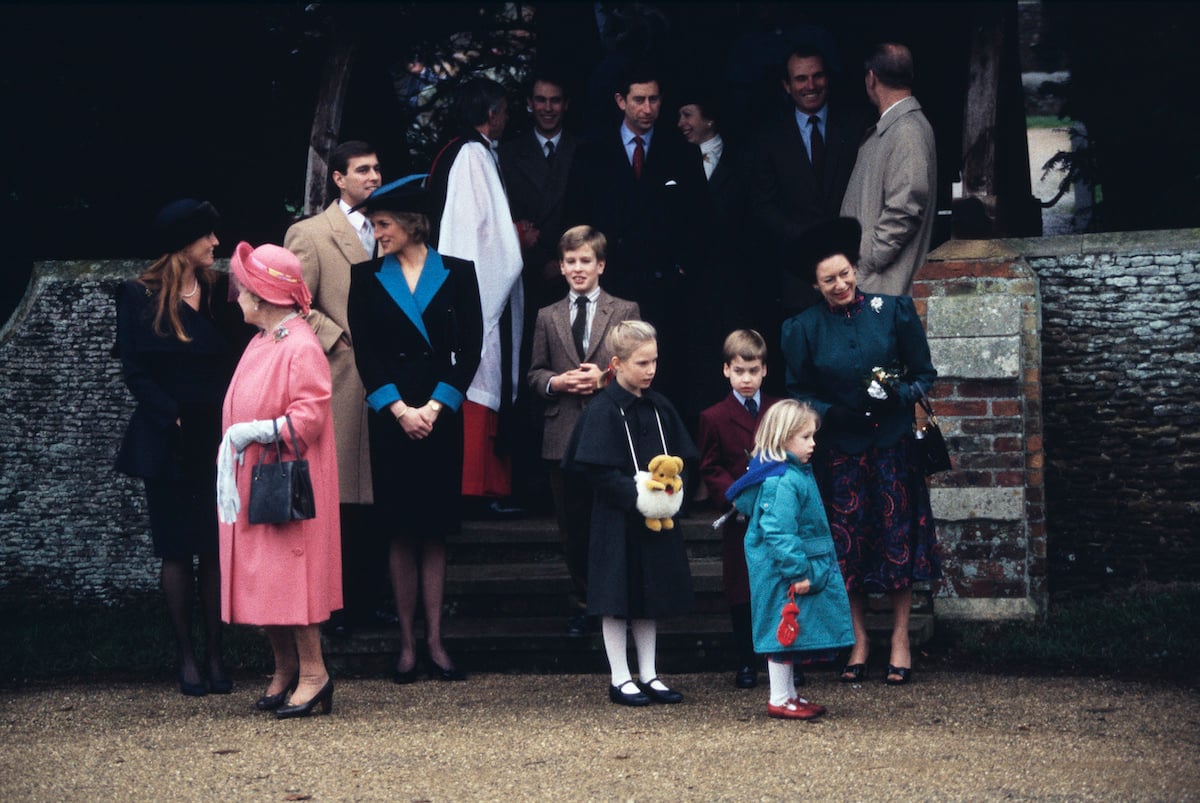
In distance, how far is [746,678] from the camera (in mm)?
6453

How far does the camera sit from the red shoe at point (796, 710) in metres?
5.77

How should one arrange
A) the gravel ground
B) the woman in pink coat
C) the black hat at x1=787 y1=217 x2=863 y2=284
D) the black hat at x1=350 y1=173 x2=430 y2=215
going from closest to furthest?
the gravel ground
the woman in pink coat
the black hat at x1=787 y1=217 x2=863 y2=284
the black hat at x1=350 y1=173 x2=430 y2=215

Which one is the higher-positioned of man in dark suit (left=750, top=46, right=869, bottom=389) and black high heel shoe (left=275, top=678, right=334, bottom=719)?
man in dark suit (left=750, top=46, right=869, bottom=389)

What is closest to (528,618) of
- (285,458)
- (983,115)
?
(285,458)

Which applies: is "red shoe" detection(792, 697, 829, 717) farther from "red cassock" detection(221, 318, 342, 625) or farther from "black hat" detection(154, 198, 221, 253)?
"black hat" detection(154, 198, 221, 253)

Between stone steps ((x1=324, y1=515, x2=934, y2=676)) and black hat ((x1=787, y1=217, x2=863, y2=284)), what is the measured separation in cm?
149

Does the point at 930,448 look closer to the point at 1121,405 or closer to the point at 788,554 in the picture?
the point at 788,554

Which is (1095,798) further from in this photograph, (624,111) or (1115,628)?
(624,111)

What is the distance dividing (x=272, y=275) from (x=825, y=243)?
2.11m

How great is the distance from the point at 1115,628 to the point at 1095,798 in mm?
2718

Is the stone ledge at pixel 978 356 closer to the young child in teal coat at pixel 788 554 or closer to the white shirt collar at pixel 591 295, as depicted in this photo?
the white shirt collar at pixel 591 295

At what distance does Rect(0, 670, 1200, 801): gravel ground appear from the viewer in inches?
195

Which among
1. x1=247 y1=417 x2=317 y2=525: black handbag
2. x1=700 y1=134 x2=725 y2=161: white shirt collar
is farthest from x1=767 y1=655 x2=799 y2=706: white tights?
x1=700 y1=134 x2=725 y2=161: white shirt collar

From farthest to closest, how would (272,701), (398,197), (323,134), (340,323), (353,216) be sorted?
(323,134) < (353,216) < (340,323) < (398,197) < (272,701)
